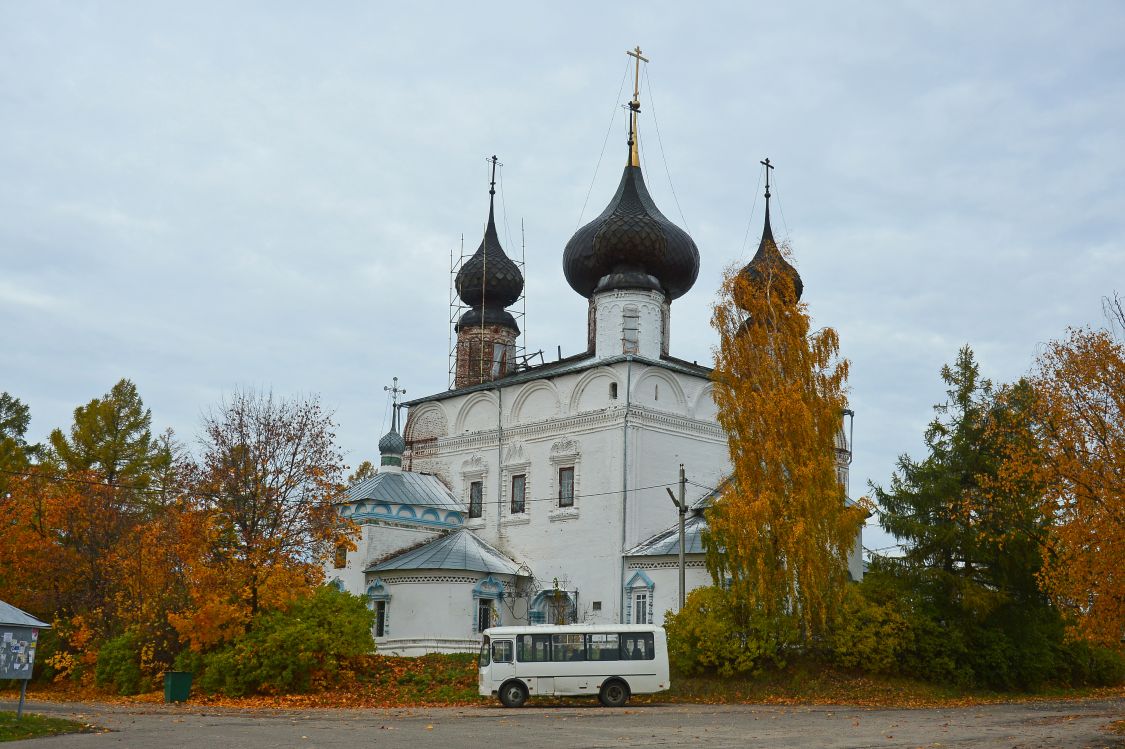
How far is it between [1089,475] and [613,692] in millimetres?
8587

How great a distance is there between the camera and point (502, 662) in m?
19.1

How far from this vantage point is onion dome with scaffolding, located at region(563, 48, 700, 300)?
29312 mm

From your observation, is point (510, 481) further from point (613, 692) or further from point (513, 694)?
point (613, 692)

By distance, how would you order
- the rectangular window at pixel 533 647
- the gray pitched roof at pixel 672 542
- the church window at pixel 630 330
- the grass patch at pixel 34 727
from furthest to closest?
the church window at pixel 630 330 → the gray pitched roof at pixel 672 542 → the rectangular window at pixel 533 647 → the grass patch at pixel 34 727

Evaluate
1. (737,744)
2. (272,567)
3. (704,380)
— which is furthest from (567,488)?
(737,744)

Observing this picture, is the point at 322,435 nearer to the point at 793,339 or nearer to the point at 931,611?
the point at 793,339

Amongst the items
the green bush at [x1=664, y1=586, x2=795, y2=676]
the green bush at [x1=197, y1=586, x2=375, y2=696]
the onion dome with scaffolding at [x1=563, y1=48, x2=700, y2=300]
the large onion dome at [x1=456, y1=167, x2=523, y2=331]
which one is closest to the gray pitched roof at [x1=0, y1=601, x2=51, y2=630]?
the green bush at [x1=197, y1=586, x2=375, y2=696]

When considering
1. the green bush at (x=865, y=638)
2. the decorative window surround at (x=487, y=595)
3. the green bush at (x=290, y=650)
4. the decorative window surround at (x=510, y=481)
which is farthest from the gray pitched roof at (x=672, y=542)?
the green bush at (x=290, y=650)

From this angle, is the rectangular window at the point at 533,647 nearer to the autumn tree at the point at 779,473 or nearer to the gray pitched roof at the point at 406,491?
the autumn tree at the point at 779,473

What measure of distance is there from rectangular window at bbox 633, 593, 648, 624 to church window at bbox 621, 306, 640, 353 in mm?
6192

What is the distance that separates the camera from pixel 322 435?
2197cm

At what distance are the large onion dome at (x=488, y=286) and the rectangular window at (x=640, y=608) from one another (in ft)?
36.9

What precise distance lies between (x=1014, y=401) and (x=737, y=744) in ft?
43.1

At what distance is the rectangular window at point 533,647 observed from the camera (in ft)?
62.7
